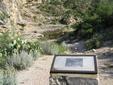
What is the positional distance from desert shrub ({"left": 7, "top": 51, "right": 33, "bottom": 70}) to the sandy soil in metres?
0.16

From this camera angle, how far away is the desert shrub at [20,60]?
26.8 feet

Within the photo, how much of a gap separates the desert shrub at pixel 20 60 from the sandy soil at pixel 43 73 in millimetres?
162

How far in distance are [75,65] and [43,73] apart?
11.3 feet

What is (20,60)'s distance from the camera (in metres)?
8.22

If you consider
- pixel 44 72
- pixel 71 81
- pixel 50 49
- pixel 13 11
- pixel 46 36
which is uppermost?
pixel 71 81

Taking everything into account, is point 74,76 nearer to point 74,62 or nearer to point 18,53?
point 74,62

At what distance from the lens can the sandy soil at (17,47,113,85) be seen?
7164mm

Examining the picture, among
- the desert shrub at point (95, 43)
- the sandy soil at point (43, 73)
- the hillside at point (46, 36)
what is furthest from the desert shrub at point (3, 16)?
the sandy soil at point (43, 73)

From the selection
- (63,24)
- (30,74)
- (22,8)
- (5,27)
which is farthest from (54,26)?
(30,74)

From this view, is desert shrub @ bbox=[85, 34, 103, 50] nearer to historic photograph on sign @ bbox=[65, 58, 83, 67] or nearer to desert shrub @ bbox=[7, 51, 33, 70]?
desert shrub @ bbox=[7, 51, 33, 70]

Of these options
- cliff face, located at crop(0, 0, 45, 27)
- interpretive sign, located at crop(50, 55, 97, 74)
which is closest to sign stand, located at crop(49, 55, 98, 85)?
interpretive sign, located at crop(50, 55, 97, 74)

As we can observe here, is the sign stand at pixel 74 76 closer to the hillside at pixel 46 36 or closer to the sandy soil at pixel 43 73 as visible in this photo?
the hillside at pixel 46 36

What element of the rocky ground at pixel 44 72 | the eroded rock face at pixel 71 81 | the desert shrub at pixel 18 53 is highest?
the eroded rock face at pixel 71 81

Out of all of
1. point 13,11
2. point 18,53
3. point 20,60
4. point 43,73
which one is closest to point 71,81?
point 43,73
